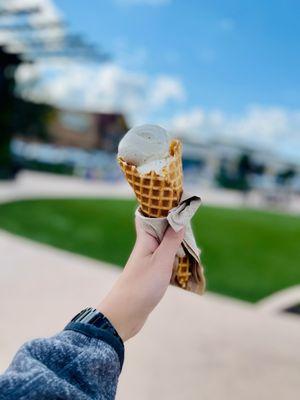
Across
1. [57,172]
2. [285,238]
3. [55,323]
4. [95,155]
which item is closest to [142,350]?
[55,323]

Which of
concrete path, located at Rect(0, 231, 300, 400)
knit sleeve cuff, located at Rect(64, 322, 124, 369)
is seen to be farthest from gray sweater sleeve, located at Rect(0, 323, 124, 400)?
concrete path, located at Rect(0, 231, 300, 400)

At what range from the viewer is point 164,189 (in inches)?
54.3

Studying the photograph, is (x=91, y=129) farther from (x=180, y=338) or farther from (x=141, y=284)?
(x=141, y=284)

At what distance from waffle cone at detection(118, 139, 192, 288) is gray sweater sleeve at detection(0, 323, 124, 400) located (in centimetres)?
31

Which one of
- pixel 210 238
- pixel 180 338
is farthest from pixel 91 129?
pixel 180 338

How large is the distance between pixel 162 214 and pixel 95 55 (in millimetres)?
13139

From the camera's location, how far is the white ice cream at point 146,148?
1321mm

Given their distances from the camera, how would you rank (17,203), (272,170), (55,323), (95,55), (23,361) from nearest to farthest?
1. (23,361)
2. (55,323)
3. (17,203)
4. (95,55)
5. (272,170)

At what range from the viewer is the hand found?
3.95ft

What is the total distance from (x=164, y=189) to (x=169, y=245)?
17 centimetres

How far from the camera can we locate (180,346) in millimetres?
4098

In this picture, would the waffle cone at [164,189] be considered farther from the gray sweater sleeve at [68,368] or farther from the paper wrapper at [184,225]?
the gray sweater sleeve at [68,368]

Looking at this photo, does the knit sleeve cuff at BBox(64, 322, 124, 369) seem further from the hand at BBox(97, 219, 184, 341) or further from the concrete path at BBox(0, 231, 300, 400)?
the concrete path at BBox(0, 231, 300, 400)

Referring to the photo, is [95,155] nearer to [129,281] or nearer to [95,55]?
[95,55]
